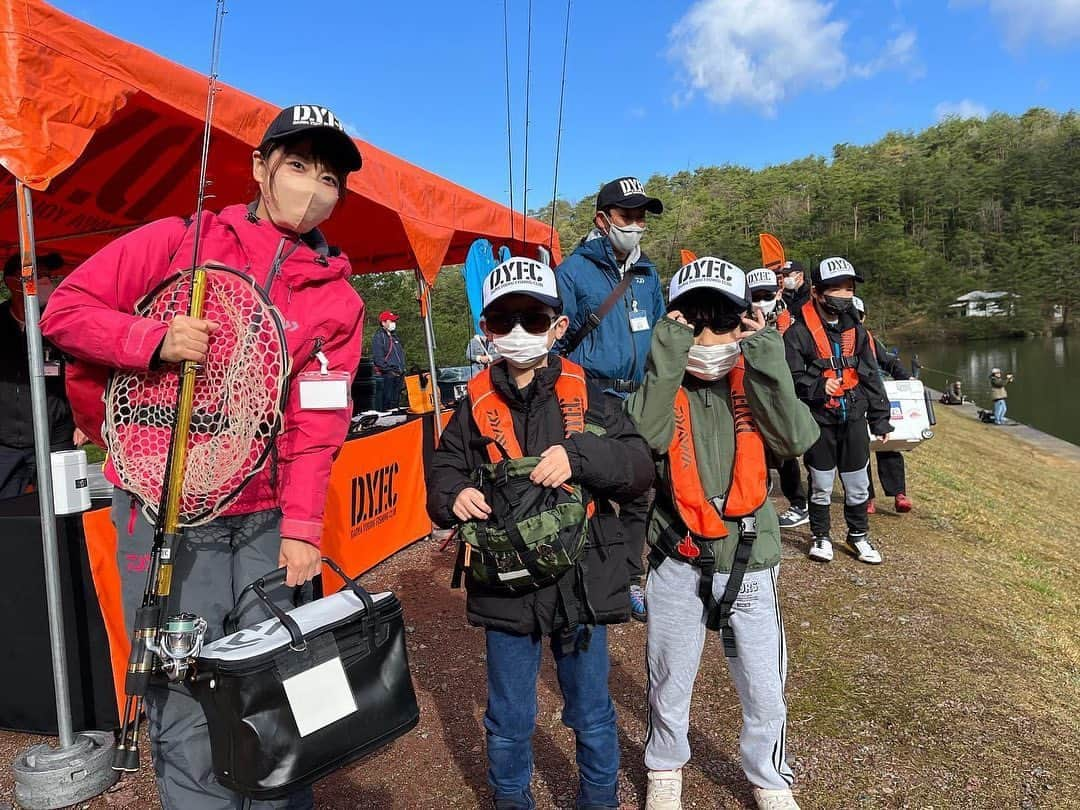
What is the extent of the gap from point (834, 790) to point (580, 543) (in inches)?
68.8

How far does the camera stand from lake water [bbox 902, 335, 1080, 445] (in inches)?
1453

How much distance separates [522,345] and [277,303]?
775mm

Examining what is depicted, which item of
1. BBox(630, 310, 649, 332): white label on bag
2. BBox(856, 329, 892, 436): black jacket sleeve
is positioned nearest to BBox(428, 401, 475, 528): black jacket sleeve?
BBox(630, 310, 649, 332): white label on bag

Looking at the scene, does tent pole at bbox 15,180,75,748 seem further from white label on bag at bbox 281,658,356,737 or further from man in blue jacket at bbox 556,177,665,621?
man in blue jacket at bbox 556,177,665,621

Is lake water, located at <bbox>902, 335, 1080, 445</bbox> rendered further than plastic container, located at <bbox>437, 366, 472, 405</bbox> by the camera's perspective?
Yes

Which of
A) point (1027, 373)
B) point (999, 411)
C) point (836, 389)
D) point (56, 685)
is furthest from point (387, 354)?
point (1027, 373)

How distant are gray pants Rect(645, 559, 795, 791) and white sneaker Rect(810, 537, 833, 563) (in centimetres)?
332

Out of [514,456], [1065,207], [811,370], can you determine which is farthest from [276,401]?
[1065,207]

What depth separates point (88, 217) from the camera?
5.66 m

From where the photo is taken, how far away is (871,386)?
17.8ft

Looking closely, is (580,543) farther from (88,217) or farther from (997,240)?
(997,240)

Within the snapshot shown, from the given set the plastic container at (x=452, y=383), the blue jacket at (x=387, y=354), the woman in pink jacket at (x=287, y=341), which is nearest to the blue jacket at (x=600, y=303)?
the woman in pink jacket at (x=287, y=341)

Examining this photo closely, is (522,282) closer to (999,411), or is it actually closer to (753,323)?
(753,323)

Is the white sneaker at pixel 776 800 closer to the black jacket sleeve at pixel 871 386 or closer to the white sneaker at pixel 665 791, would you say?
the white sneaker at pixel 665 791
